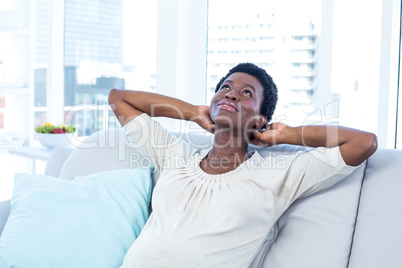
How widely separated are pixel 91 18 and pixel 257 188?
2422mm

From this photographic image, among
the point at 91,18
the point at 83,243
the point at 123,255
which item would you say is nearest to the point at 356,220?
the point at 123,255

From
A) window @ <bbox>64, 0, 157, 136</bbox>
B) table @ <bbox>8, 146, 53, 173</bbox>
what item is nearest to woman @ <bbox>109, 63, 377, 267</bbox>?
table @ <bbox>8, 146, 53, 173</bbox>

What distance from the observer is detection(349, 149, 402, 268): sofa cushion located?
4.02 feet

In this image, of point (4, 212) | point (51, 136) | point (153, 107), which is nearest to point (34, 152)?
point (51, 136)

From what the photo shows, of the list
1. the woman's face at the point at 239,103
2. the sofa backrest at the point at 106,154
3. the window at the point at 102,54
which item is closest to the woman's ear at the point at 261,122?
the woman's face at the point at 239,103

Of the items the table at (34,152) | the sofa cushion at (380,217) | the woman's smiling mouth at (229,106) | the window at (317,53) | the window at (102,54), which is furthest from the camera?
the window at (102,54)

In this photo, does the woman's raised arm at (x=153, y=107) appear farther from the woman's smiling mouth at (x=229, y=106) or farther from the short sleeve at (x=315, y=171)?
the short sleeve at (x=315, y=171)

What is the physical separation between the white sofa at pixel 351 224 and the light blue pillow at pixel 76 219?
513 mm

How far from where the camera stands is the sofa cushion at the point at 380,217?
1.22 m

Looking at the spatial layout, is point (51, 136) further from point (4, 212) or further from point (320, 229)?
point (320, 229)

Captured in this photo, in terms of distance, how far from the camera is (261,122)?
1625 millimetres

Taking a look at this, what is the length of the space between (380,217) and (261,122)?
1.82 feet

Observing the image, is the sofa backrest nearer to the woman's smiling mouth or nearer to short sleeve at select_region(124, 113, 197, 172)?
short sleeve at select_region(124, 113, 197, 172)

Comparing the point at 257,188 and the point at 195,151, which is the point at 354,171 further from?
the point at 195,151
